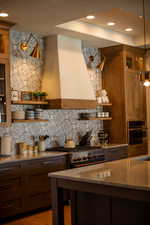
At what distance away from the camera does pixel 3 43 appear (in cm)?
528

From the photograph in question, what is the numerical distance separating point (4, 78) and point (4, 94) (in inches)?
9.7

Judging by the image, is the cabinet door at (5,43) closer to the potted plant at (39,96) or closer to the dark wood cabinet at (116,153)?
the potted plant at (39,96)

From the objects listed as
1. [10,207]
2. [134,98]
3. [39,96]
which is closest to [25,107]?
[39,96]

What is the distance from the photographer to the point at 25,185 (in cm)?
513

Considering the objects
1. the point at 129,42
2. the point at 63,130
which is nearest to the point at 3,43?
the point at 63,130

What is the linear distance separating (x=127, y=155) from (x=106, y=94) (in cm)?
136

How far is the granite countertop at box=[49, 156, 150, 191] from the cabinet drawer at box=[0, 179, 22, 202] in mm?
1554

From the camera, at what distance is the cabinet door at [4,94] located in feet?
17.1

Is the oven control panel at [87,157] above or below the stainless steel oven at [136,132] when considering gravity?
below

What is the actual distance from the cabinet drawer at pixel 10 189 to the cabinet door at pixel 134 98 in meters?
3.13

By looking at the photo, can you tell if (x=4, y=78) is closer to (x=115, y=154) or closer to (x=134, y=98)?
(x=115, y=154)

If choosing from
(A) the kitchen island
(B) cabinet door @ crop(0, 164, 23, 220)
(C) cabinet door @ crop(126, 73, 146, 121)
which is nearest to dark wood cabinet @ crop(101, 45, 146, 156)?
(C) cabinet door @ crop(126, 73, 146, 121)

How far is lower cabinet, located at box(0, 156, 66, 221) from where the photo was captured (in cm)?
486

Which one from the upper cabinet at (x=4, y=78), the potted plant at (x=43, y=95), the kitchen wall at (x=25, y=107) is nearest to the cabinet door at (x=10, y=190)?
the upper cabinet at (x=4, y=78)
